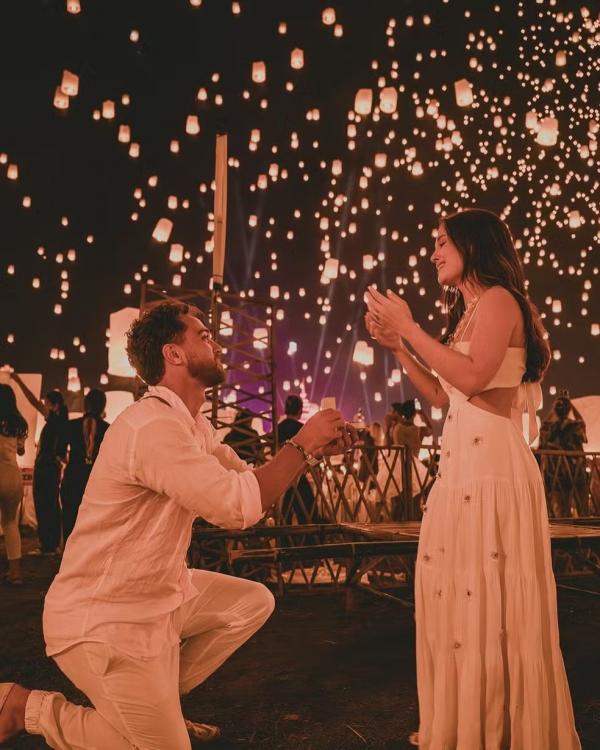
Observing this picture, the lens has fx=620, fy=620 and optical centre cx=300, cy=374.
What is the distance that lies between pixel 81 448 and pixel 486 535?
5878 millimetres

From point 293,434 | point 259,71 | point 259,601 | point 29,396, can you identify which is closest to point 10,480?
point 293,434

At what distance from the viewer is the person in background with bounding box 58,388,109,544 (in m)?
6.84

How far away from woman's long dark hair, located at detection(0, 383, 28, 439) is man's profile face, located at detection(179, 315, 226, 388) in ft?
13.8

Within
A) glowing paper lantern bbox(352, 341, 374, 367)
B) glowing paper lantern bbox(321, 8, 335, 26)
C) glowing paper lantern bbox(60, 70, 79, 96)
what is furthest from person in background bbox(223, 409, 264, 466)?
glowing paper lantern bbox(321, 8, 335, 26)

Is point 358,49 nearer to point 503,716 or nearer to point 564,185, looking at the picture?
point 564,185

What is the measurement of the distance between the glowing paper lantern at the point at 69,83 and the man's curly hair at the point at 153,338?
8199mm

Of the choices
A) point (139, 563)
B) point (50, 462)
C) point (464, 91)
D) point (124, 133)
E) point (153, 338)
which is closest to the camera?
point (139, 563)

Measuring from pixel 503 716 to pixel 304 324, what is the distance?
14.9 m

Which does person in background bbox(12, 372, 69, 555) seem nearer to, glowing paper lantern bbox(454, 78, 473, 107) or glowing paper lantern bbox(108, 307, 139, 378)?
glowing paper lantern bbox(108, 307, 139, 378)

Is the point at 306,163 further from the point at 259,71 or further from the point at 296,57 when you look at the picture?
the point at 259,71

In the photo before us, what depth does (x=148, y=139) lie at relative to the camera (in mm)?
11961

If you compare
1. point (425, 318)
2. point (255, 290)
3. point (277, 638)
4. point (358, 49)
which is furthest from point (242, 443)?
point (255, 290)

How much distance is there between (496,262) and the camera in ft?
7.03

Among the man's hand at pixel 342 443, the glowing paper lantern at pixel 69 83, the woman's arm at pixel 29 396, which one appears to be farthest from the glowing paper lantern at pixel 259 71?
the man's hand at pixel 342 443
